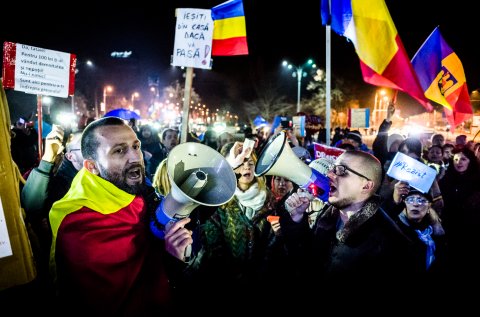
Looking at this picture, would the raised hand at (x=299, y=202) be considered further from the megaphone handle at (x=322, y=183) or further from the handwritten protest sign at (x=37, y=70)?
the handwritten protest sign at (x=37, y=70)

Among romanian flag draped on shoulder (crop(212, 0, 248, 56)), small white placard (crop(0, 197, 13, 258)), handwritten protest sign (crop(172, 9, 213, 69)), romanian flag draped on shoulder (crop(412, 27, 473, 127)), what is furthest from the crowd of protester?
romanian flag draped on shoulder (crop(412, 27, 473, 127))

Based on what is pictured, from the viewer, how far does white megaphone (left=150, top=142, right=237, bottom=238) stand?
1.61 m

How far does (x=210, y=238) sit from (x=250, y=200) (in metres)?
0.56

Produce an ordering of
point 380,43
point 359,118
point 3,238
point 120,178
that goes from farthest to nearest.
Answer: point 359,118, point 380,43, point 120,178, point 3,238

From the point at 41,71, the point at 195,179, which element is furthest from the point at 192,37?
the point at 195,179

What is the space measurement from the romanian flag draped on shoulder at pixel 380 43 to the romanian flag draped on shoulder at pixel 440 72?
1.35 metres

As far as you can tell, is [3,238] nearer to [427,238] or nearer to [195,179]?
[195,179]

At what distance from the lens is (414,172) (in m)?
3.87

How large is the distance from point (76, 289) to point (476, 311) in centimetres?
449

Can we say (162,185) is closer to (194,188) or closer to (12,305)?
(194,188)

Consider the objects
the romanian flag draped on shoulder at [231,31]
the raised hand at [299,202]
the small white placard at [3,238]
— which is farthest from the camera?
the romanian flag draped on shoulder at [231,31]

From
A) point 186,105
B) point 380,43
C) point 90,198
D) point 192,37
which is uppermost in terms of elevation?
point 380,43

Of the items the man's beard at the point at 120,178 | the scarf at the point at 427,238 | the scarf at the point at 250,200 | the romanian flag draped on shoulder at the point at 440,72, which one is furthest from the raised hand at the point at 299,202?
the romanian flag draped on shoulder at the point at 440,72

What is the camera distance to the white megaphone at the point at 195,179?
161 centimetres
